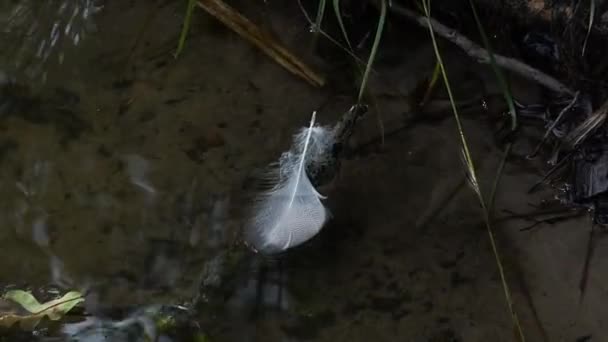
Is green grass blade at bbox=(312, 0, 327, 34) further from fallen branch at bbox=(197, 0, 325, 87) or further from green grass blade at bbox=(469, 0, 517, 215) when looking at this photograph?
green grass blade at bbox=(469, 0, 517, 215)

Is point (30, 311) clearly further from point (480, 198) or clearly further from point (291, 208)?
point (480, 198)

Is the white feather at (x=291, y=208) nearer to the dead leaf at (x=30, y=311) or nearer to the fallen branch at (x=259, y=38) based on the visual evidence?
the fallen branch at (x=259, y=38)

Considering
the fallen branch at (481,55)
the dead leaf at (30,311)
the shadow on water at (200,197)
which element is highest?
the fallen branch at (481,55)

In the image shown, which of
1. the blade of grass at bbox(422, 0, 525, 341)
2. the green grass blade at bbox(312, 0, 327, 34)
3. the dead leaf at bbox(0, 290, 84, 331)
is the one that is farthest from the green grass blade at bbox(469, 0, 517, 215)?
the dead leaf at bbox(0, 290, 84, 331)

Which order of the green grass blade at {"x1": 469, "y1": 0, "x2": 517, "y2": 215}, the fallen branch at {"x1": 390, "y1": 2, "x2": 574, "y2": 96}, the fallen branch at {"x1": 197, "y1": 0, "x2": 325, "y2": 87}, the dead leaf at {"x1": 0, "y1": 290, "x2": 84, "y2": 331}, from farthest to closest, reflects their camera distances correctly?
the fallen branch at {"x1": 197, "y1": 0, "x2": 325, "y2": 87} → the fallen branch at {"x1": 390, "y1": 2, "x2": 574, "y2": 96} → the green grass blade at {"x1": 469, "y1": 0, "x2": 517, "y2": 215} → the dead leaf at {"x1": 0, "y1": 290, "x2": 84, "y2": 331}

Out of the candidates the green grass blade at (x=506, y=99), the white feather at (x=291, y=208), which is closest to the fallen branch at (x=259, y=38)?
the white feather at (x=291, y=208)

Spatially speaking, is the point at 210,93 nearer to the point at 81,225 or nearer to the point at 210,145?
the point at 210,145

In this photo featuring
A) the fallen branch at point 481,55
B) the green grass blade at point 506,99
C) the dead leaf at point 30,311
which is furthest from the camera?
the fallen branch at point 481,55

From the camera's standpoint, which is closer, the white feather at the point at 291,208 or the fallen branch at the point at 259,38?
the white feather at the point at 291,208
